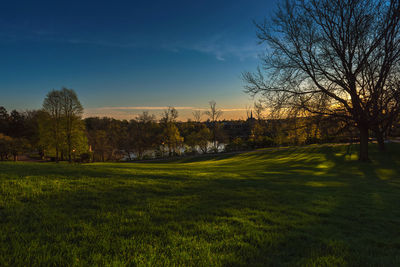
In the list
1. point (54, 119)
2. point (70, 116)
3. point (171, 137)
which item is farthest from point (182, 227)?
point (171, 137)

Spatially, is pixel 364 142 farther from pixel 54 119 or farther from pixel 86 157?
pixel 86 157

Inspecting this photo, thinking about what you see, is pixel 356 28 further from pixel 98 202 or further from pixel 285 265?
pixel 98 202

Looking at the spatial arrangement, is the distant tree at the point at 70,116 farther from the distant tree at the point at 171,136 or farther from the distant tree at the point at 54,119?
the distant tree at the point at 171,136

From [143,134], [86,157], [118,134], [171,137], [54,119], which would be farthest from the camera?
[118,134]

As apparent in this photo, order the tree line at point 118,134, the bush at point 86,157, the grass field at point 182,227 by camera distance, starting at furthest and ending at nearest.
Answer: the bush at point 86,157 → the tree line at point 118,134 → the grass field at point 182,227

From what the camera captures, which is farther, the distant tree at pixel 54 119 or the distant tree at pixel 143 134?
the distant tree at pixel 143 134

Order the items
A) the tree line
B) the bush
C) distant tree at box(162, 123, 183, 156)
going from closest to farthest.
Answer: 1. the tree line
2. the bush
3. distant tree at box(162, 123, 183, 156)

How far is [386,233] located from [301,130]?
37.8 feet

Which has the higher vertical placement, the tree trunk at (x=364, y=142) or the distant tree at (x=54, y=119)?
the distant tree at (x=54, y=119)

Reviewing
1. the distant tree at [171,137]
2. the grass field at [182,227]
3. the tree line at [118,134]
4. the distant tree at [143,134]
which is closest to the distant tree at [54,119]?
the tree line at [118,134]

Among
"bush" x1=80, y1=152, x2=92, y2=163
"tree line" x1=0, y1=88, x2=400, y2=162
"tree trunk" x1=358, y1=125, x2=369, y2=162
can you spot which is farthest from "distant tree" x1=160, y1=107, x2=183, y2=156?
"tree trunk" x1=358, y1=125, x2=369, y2=162

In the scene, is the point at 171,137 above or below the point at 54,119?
below

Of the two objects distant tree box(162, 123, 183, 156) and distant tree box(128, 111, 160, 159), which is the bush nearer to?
distant tree box(128, 111, 160, 159)

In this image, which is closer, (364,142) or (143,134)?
(364,142)
